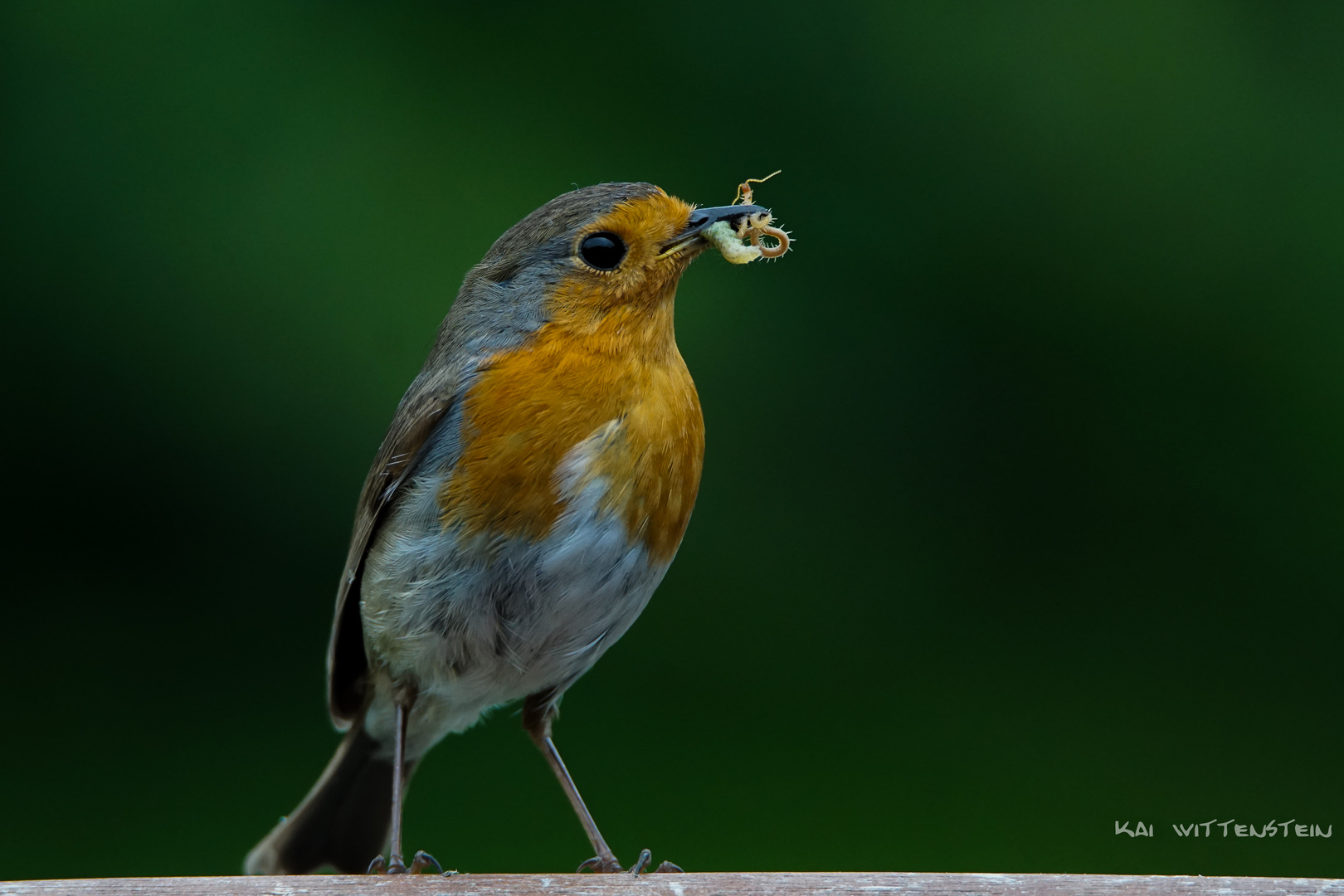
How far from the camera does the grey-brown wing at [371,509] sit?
2.66 m

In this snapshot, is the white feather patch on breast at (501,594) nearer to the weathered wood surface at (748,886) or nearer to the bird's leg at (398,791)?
the bird's leg at (398,791)

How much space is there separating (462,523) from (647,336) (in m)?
0.48

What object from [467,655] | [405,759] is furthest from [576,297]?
[405,759]

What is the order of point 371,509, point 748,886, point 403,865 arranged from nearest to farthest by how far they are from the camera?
point 748,886, point 403,865, point 371,509

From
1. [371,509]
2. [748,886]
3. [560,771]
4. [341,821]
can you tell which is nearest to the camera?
[748,886]

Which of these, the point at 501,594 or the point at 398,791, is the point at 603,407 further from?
the point at 398,791

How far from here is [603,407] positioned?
2451 millimetres

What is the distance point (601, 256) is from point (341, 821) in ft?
5.30

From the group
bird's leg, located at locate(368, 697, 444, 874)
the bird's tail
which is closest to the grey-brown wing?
the bird's tail

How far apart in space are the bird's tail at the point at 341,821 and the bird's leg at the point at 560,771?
1.33 ft

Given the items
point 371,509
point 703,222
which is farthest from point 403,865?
point 703,222

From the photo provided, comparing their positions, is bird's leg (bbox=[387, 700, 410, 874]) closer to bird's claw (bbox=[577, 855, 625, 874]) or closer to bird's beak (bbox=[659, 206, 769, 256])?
bird's claw (bbox=[577, 855, 625, 874])

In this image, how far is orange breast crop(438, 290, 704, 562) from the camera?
8.01ft

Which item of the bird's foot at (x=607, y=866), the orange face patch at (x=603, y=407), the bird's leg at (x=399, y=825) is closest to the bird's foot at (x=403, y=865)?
the bird's leg at (x=399, y=825)
